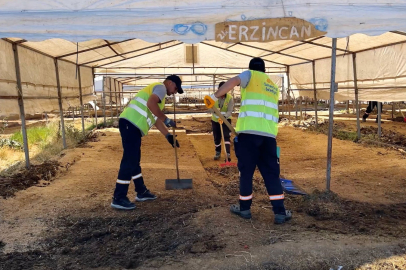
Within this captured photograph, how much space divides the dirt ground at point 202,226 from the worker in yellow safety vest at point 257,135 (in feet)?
0.84

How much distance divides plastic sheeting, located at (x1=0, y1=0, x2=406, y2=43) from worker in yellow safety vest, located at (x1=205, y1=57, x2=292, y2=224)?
64cm

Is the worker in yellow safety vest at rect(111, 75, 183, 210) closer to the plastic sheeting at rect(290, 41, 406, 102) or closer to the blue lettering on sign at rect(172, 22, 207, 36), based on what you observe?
the blue lettering on sign at rect(172, 22, 207, 36)

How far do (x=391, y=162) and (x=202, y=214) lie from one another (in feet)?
15.7

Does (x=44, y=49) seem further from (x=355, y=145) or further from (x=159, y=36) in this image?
(x=355, y=145)

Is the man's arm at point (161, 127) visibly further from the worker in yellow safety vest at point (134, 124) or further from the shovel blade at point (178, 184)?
the shovel blade at point (178, 184)

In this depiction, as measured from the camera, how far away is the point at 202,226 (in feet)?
10.8

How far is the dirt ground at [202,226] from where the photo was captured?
2697 mm

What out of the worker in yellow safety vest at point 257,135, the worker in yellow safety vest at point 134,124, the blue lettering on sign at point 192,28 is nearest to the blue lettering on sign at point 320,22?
the worker in yellow safety vest at point 257,135

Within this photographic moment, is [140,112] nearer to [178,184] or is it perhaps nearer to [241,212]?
[178,184]

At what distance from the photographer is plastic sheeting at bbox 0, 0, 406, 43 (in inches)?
136

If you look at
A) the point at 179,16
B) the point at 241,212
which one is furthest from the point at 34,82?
the point at 241,212

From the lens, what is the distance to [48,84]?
7355mm

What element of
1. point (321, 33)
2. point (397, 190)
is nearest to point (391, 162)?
point (397, 190)

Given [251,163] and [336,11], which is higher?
[336,11]
